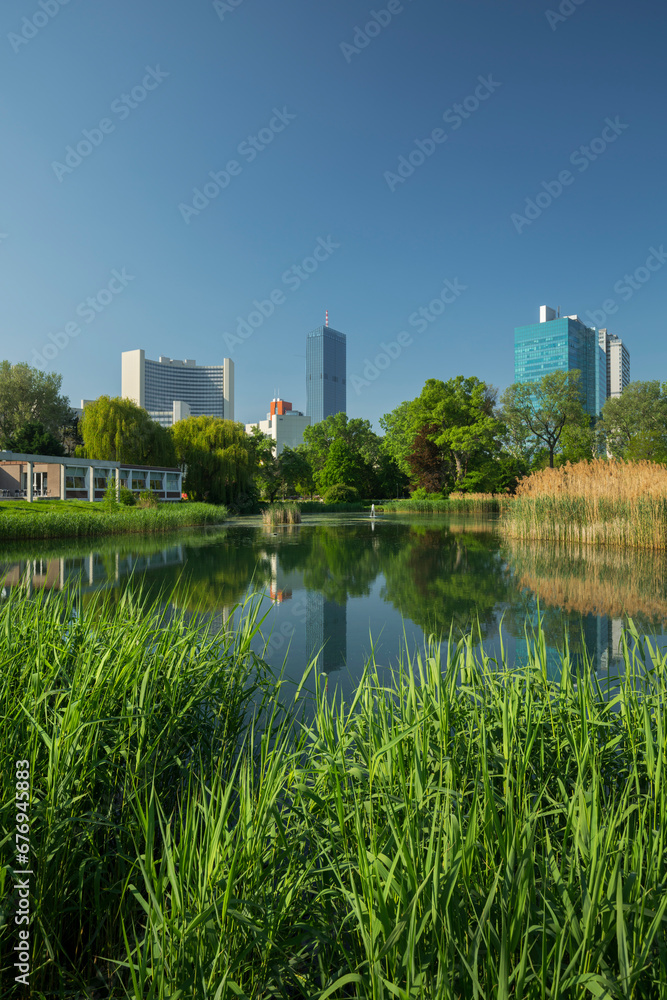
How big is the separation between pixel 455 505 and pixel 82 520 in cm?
2381

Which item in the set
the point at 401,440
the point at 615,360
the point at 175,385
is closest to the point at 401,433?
the point at 401,440

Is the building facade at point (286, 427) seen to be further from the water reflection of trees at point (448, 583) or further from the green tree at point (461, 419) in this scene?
the water reflection of trees at point (448, 583)

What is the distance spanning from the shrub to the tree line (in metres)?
0.08

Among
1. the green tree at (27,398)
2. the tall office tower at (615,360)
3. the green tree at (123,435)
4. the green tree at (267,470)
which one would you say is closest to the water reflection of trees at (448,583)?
the green tree at (123,435)

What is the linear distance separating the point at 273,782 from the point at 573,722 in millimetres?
1347

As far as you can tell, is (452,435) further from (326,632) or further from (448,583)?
(326,632)

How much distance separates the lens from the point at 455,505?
3412cm

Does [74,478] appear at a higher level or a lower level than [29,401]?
lower

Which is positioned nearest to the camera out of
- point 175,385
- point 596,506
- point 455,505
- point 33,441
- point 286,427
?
point 596,506

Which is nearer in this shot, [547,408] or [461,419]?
[547,408]

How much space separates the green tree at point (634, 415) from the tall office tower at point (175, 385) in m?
102

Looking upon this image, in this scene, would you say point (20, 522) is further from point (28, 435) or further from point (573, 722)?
point (28, 435)

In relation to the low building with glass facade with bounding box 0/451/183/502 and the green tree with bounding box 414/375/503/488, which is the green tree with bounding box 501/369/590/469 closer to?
the green tree with bounding box 414/375/503/488

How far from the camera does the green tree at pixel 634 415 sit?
39844mm
